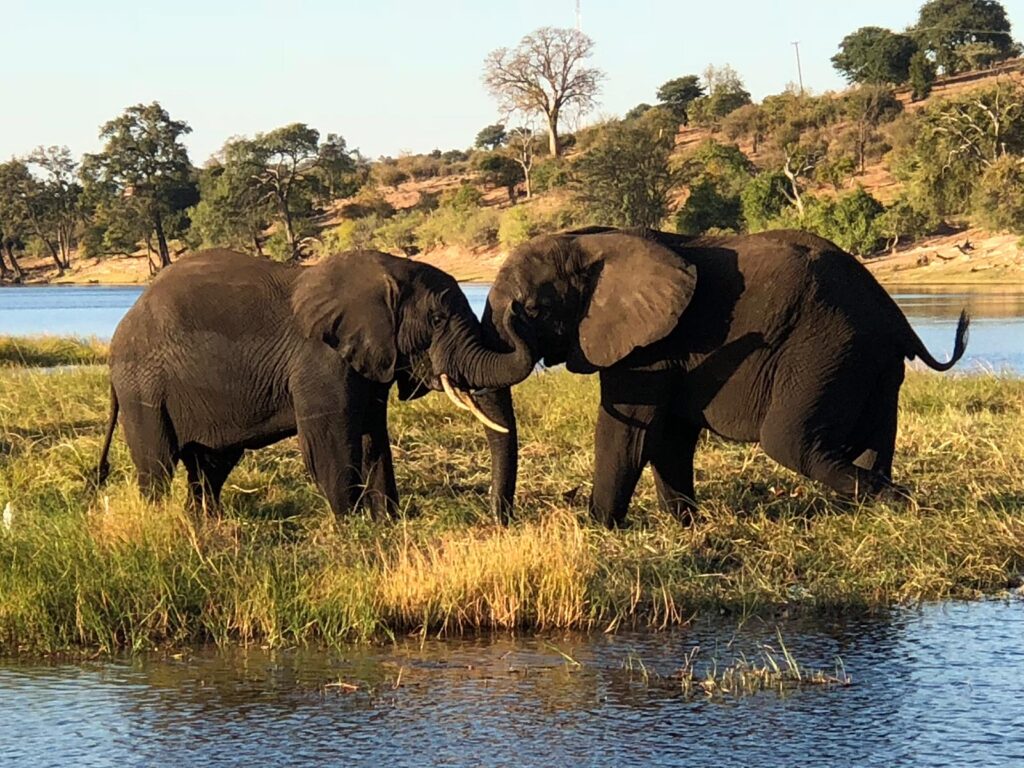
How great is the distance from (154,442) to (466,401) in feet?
6.26

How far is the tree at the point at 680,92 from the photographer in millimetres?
90312

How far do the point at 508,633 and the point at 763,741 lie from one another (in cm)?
188

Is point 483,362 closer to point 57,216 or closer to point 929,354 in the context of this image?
point 929,354

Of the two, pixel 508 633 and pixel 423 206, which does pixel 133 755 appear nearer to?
pixel 508 633

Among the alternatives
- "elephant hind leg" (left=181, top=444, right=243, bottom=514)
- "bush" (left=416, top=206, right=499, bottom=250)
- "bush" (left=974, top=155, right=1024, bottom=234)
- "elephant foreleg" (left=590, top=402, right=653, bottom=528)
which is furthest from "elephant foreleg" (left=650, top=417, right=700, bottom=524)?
"bush" (left=416, top=206, right=499, bottom=250)

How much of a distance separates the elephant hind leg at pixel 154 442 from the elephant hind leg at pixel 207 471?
0.14 metres

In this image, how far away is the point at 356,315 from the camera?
28.9 feet

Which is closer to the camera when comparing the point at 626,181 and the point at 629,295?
the point at 629,295

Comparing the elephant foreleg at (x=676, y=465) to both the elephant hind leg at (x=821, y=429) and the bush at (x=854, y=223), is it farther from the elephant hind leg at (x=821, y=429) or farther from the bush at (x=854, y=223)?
the bush at (x=854, y=223)

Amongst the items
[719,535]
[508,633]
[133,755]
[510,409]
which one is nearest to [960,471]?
[719,535]

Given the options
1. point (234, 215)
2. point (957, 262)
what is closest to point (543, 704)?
point (957, 262)

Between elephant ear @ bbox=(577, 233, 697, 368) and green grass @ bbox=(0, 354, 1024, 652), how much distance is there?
3.39 ft

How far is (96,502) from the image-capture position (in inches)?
365

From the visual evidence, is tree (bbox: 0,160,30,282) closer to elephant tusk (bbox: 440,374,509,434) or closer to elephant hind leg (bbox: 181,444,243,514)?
elephant hind leg (bbox: 181,444,243,514)
